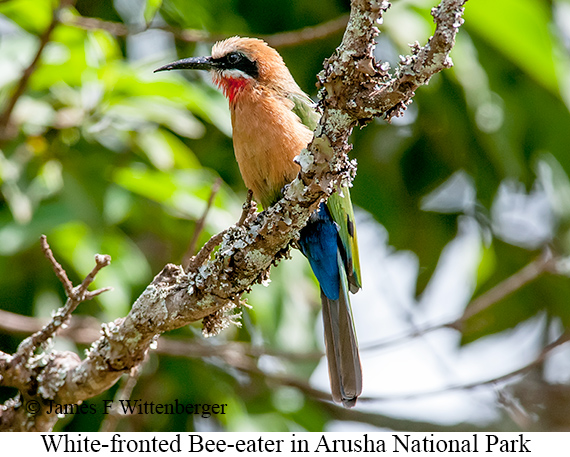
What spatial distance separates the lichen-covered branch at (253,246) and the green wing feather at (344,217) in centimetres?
67

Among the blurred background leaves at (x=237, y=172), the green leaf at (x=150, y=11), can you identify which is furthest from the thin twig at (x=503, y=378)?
the green leaf at (x=150, y=11)

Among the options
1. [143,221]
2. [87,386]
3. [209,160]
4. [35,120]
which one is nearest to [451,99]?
[209,160]

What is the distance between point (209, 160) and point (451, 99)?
1.38 metres

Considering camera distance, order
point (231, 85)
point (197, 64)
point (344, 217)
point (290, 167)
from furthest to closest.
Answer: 1. point (197, 64)
2. point (231, 85)
3. point (344, 217)
4. point (290, 167)

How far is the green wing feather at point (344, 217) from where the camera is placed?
326 centimetres

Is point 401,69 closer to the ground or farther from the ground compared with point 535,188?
closer to the ground

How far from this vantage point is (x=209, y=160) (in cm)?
448

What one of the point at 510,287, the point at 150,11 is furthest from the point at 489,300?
the point at 150,11

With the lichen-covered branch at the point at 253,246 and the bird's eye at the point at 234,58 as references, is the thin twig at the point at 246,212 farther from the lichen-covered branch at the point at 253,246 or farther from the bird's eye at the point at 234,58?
the bird's eye at the point at 234,58

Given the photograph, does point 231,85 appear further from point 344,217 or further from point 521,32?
point 521,32

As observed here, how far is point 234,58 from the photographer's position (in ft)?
11.6

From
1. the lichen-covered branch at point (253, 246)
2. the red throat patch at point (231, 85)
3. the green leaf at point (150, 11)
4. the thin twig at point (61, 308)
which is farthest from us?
the red throat patch at point (231, 85)

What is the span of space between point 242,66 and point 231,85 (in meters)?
0.11

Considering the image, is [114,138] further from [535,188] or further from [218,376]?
[535,188]
